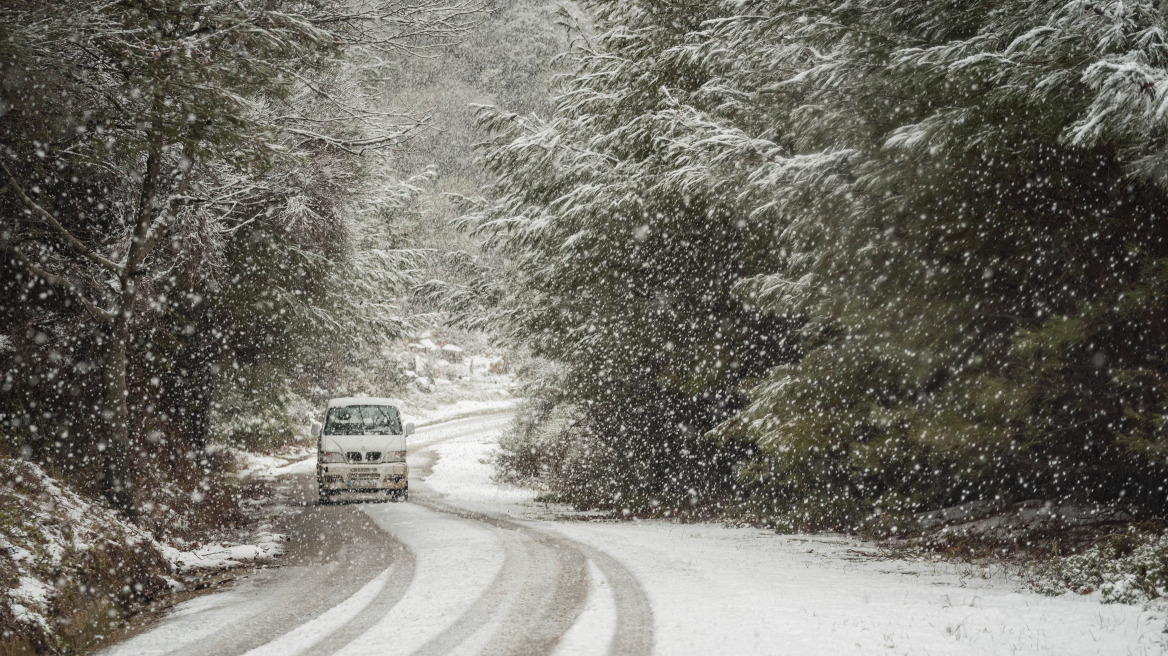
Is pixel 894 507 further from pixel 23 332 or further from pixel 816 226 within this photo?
pixel 23 332

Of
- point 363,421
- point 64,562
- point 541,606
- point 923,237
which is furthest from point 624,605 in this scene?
point 363,421

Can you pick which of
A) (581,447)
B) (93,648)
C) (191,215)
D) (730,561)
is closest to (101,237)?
(191,215)

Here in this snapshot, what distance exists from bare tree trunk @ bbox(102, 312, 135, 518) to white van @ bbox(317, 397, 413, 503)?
6.74 m

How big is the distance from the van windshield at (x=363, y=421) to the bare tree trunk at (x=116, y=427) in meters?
6.95

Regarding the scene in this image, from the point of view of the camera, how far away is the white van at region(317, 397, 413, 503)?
52.4 feet

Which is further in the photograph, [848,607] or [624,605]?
[624,605]

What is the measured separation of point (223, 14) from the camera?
8.17m

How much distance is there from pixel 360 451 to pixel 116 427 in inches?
284

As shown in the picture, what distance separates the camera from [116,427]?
9164 mm

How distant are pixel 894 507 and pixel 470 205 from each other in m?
11.8

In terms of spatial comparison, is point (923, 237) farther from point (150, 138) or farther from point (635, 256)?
point (150, 138)

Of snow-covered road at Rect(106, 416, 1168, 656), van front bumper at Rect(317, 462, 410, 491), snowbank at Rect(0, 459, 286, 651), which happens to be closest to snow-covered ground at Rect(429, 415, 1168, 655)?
snow-covered road at Rect(106, 416, 1168, 656)

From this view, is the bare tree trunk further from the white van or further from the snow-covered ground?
the white van

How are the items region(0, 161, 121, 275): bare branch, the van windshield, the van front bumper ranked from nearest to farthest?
region(0, 161, 121, 275): bare branch
the van front bumper
the van windshield
